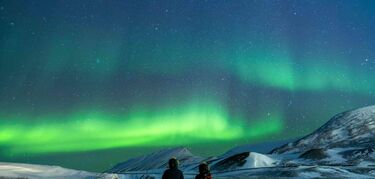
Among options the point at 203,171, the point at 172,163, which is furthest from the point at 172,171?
the point at 203,171

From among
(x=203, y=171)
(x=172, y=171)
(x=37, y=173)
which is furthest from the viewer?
(x=37, y=173)

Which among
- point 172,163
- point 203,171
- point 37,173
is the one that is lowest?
point 203,171

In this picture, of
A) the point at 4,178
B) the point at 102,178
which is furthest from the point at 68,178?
the point at 4,178

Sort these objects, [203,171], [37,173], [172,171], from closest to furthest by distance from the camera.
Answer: [172,171] < [203,171] < [37,173]

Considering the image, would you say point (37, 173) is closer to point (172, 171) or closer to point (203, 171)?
point (203, 171)

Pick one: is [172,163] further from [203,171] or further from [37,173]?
[37,173]

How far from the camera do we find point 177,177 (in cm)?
1666

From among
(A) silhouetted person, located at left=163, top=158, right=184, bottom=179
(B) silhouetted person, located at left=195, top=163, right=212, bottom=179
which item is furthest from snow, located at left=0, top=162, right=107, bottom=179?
(A) silhouetted person, located at left=163, top=158, right=184, bottom=179

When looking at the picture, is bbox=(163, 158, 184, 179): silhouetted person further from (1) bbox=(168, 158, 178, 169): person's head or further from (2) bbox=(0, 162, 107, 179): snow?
(2) bbox=(0, 162, 107, 179): snow

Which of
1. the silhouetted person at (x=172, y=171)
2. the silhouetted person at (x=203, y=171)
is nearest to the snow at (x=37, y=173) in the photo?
the silhouetted person at (x=203, y=171)

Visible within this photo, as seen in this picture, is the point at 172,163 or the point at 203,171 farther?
the point at 203,171

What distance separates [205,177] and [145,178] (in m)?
92.6

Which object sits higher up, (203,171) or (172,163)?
(172,163)

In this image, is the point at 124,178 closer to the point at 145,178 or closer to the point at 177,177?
the point at 145,178
